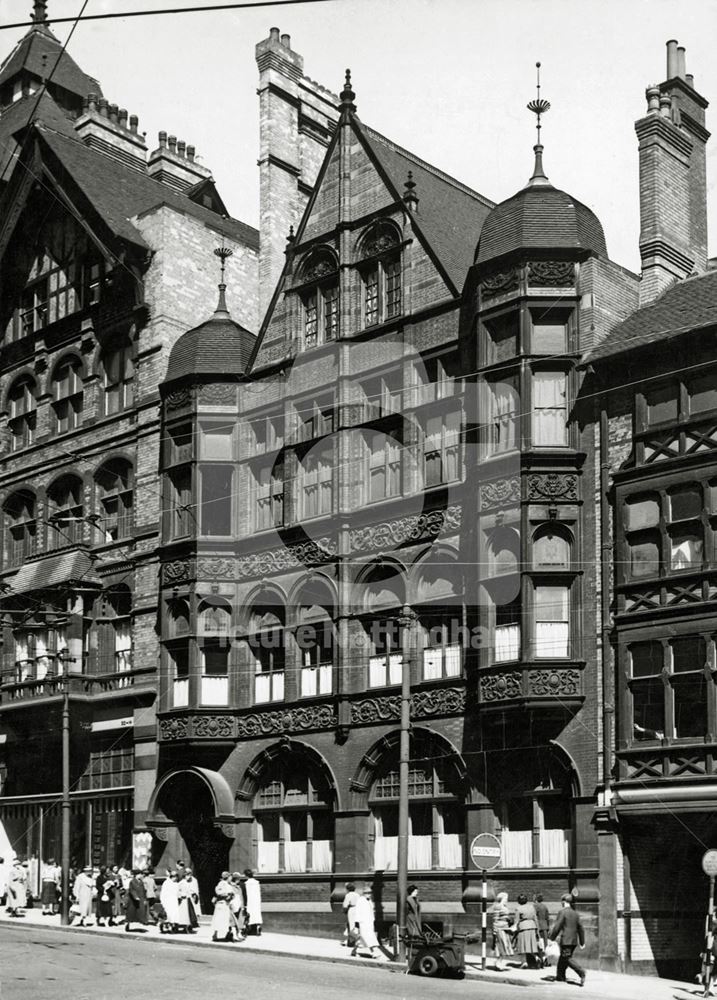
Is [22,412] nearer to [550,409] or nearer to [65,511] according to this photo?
[65,511]

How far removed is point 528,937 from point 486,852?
7.37 feet

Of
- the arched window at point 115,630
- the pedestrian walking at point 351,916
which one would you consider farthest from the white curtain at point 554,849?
the arched window at point 115,630

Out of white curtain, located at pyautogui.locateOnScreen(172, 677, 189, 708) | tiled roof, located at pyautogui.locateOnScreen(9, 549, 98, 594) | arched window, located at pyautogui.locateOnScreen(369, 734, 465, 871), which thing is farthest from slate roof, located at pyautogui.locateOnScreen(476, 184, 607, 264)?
tiled roof, located at pyautogui.locateOnScreen(9, 549, 98, 594)

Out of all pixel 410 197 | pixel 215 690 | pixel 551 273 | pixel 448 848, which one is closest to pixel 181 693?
pixel 215 690

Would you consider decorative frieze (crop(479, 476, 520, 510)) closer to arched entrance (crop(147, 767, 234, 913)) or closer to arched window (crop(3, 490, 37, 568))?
arched entrance (crop(147, 767, 234, 913))

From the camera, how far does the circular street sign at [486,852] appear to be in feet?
95.0

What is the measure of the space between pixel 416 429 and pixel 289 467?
13.4 feet

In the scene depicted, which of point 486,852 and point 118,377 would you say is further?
point 118,377

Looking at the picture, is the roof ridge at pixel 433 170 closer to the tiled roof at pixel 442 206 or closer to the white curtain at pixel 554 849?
the tiled roof at pixel 442 206

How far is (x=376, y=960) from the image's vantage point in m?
29.2

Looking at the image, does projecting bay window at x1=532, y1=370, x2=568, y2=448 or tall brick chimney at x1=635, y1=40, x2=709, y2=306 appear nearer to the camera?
projecting bay window at x1=532, y1=370, x2=568, y2=448

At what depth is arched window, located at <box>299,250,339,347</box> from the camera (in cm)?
3944

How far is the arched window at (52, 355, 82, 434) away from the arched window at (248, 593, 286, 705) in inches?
393

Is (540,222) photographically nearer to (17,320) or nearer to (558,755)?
(558,755)
